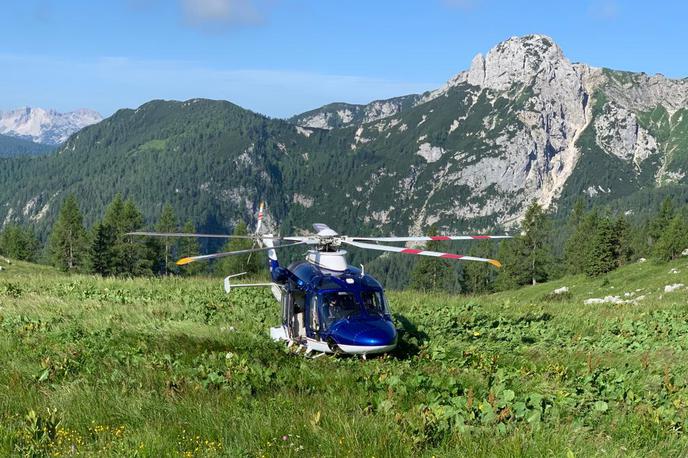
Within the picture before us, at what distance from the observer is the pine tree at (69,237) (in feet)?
244

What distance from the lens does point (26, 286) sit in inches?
885

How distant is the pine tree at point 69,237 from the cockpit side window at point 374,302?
7027 cm

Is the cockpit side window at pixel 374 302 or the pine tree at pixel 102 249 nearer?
the cockpit side window at pixel 374 302

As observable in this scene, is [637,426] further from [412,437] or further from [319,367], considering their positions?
[319,367]

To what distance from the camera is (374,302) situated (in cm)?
1277

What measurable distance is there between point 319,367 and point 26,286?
688 inches

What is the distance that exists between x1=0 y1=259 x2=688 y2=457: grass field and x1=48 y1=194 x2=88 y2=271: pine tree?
210 feet

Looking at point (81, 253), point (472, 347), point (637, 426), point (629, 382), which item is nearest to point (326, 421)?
point (637, 426)

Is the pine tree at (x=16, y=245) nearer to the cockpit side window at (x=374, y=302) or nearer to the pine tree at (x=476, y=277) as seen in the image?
the pine tree at (x=476, y=277)

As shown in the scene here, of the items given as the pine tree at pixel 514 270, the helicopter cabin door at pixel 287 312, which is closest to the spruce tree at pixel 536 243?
the pine tree at pixel 514 270

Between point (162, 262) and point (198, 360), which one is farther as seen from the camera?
point (162, 262)

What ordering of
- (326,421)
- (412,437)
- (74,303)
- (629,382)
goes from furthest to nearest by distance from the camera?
(74,303) < (629,382) < (326,421) < (412,437)

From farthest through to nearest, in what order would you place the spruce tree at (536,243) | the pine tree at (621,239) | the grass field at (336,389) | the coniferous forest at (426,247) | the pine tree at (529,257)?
the pine tree at (529,257) → the spruce tree at (536,243) → the pine tree at (621,239) → the coniferous forest at (426,247) → the grass field at (336,389)

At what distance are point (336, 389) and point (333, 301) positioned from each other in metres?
4.21
